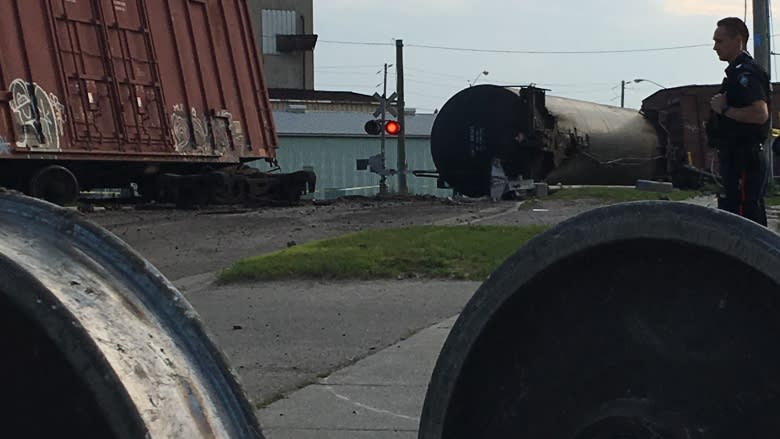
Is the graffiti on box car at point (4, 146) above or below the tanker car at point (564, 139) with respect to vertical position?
above

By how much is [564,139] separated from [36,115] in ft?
37.3

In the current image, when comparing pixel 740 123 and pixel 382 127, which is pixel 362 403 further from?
pixel 382 127

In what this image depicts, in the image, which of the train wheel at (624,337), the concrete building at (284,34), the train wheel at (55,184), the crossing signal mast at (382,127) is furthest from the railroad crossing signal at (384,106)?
the train wheel at (624,337)

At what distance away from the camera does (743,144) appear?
22.6 ft

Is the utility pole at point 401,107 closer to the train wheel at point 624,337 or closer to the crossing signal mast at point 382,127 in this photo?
the crossing signal mast at point 382,127

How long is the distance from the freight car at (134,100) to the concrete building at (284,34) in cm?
3598

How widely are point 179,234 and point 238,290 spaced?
20.0ft

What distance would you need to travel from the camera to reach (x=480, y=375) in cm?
253

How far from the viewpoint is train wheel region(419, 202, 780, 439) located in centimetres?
221

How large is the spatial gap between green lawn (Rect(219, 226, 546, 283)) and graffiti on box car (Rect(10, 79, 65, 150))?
6.42 metres

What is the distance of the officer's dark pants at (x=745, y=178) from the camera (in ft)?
22.7

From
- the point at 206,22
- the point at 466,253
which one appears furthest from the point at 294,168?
the point at 466,253

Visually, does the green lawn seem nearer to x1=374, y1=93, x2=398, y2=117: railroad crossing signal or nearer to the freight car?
the freight car

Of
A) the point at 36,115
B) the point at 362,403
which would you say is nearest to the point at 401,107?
the point at 36,115
